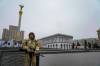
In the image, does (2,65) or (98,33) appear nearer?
(2,65)

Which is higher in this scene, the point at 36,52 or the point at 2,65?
the point at 36,52

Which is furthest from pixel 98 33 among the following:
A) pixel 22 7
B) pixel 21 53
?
pixel 21 53

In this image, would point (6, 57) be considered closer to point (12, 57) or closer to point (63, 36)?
point (12, 57)

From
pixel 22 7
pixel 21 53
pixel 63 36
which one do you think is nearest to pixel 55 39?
pixel 63 36

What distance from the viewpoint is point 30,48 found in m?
6.74

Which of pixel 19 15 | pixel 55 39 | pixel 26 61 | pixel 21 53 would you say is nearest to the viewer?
pixel 26 61

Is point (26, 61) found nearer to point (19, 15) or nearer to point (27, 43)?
point (27, 43)

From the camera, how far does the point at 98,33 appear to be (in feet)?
286

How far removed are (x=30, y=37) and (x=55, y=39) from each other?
72381 mm

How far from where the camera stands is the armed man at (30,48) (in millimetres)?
6680

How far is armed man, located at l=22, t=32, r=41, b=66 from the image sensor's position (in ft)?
21.9

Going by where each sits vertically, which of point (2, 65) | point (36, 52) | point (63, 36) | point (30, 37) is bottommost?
point (2, 65)

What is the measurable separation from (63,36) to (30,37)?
76.0 meters

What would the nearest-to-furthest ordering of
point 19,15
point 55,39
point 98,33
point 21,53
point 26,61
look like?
point 26,61, point 21,53, point 19,15, point 55,39, point 98,33
